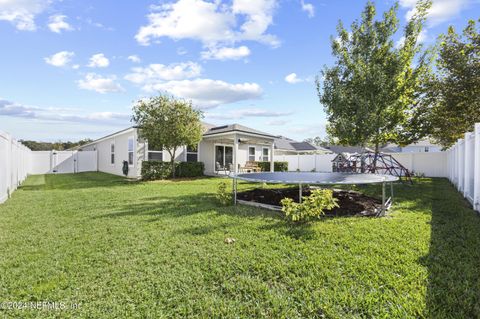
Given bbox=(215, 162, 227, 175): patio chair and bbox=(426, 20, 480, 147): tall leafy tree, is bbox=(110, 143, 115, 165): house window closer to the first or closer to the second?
bbox=(215, 162, 227, 175): patio chair

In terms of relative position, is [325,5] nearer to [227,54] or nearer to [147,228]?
[227,54]

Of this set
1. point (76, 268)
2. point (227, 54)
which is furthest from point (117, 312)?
point (227, 54)

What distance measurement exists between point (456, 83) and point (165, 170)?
15210 millimetres

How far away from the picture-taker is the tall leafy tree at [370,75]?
10969mm

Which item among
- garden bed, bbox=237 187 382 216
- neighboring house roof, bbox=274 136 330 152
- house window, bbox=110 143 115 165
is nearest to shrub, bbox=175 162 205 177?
house window, bbox=110 143 115 165

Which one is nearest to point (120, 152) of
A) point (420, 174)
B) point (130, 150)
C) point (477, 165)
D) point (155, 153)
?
point (130, 150)

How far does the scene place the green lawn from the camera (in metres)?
2.38

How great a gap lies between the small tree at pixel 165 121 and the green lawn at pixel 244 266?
8.14 m

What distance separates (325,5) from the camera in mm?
9969

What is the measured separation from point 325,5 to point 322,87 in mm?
3329

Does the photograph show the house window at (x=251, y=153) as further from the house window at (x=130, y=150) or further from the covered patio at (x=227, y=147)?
the house window at (x=130, y=150)

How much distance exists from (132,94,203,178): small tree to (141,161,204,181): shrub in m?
1.27

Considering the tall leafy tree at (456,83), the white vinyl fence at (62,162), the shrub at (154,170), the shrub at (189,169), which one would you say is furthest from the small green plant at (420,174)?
the white vinyl fence at (62,162)

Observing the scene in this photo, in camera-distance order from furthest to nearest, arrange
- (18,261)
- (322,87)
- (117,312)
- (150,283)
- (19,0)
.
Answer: (322,87)
(19,0)
(18,261)
(150,283)
(117,312)
